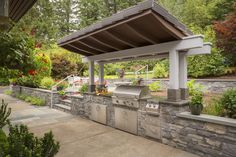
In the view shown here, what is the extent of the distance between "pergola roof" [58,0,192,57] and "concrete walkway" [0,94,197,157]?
270 cm

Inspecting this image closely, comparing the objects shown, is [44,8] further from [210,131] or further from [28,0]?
[210,131]

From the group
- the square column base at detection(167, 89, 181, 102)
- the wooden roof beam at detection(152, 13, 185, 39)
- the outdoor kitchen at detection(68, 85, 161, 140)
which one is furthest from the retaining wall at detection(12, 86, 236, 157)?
the wooden roof beam at detection(152, 13, 185, 39)

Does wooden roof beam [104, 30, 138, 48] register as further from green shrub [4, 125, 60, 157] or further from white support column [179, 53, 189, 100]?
green shrub [4, 125, 60, 157]

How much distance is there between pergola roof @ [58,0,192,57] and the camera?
4.05 m

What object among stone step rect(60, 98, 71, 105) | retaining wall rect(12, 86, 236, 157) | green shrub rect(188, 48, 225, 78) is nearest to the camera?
retaining wall rect(12, 86, 236, 157)

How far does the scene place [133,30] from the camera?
4.71 meters

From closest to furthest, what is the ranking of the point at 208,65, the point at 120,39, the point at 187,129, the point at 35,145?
the point at 35,145 → the point at 187,129 → the point at 120,39 → the point at 208,65

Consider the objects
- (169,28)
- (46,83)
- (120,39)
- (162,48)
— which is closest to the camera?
(169,28)

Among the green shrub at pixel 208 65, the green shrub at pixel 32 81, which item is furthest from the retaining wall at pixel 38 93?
the green shrub at pixel 208 65

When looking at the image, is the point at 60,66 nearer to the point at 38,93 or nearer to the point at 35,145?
the point at 38,93

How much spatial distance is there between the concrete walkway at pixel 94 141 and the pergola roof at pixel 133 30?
2703mm

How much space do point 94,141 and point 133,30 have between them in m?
3.13

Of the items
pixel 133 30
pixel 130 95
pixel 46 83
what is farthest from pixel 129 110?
pixel 46 83

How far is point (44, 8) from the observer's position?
9930 mm
